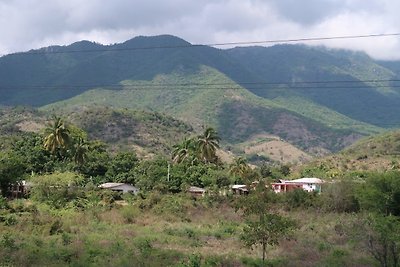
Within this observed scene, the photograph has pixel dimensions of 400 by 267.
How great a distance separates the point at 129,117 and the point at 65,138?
57.6 meters

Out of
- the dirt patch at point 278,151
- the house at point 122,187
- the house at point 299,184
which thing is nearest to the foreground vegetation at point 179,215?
the house at point 122,187

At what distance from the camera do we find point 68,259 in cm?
2662

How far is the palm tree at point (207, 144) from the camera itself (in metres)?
82.9

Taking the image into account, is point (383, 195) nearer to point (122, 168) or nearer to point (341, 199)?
point (341, 199)

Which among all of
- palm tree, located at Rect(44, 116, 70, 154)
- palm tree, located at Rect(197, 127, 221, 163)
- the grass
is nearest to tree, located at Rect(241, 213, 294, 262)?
the grass

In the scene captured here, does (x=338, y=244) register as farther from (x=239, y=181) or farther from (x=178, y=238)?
(x=239, y=181)

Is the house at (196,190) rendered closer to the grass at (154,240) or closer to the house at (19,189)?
the grass at (154,240)

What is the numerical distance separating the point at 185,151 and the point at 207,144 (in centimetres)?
487

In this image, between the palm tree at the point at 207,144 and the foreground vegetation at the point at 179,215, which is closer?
the foreground vegetation at the point at 179,215

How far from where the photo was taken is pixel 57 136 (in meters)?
77.0

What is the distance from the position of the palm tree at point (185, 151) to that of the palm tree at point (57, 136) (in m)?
18.8

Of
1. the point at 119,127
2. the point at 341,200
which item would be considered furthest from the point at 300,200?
the point at 119,127

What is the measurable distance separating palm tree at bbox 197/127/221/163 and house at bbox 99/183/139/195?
14.2 m

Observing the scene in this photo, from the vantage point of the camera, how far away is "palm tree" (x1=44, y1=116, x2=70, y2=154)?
252ft
